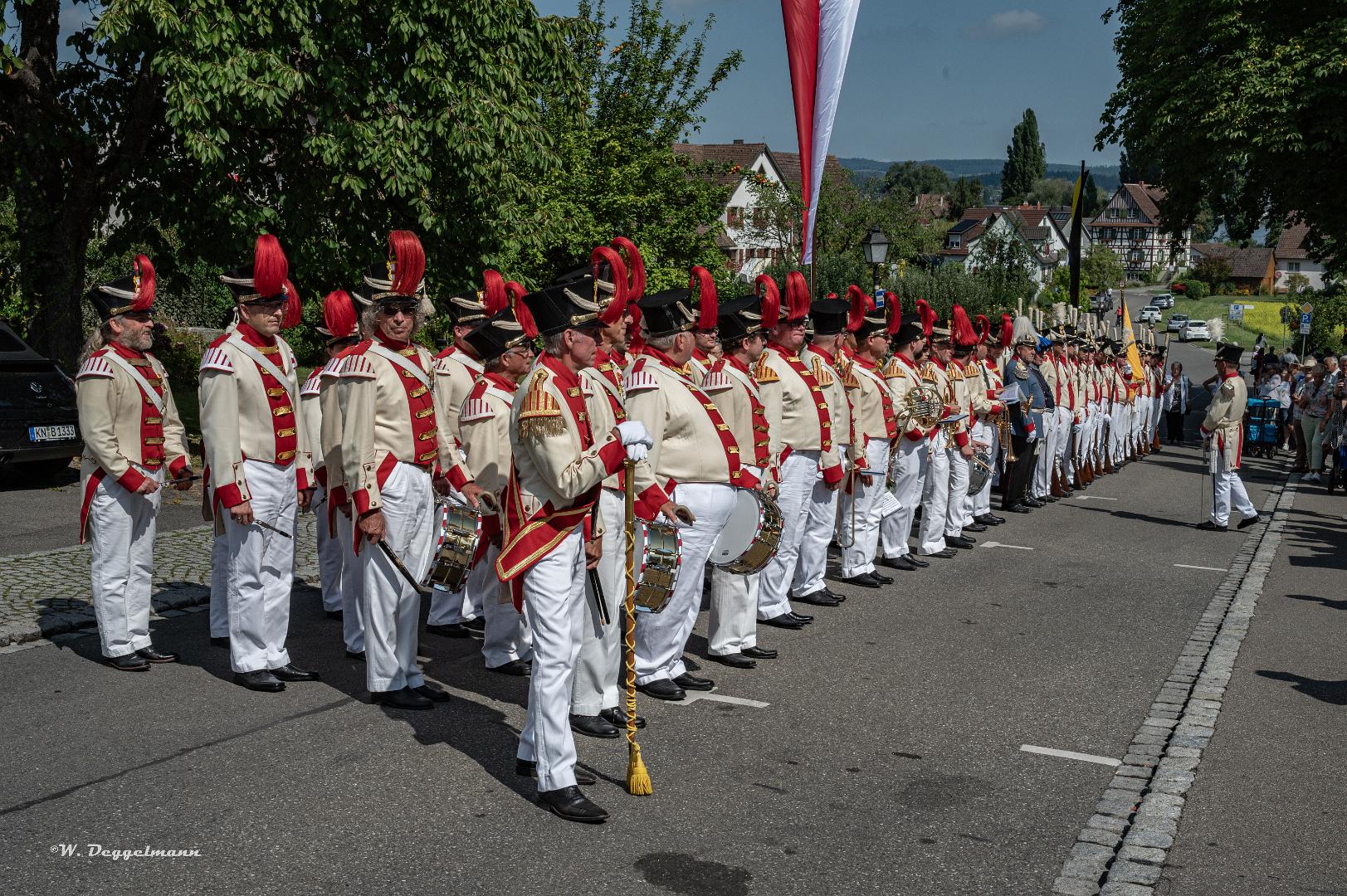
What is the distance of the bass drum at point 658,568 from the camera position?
630cm

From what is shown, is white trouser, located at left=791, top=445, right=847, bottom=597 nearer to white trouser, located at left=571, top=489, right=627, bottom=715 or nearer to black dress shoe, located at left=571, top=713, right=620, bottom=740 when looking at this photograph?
white trouser, located at left=571, top=489, right=627, bottom=715

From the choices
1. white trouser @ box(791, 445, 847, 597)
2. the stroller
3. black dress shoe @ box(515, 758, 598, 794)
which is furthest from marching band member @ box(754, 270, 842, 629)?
the stroller

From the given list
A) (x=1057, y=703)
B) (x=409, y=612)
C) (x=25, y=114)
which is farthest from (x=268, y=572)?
(x=25, y=114)

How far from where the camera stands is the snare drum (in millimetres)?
6688

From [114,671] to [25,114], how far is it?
1090cm

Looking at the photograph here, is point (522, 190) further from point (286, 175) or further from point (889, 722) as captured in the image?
point (889, 722)

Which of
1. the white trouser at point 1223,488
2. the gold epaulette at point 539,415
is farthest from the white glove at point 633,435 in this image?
the white trouser at point 1223,488

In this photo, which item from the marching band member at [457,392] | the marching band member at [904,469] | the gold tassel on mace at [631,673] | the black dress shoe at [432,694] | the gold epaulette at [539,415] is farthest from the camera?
the marching band member at [904,469]

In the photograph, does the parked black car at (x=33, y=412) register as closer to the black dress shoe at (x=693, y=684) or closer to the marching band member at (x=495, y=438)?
the marching band member at (x=495, y=438)

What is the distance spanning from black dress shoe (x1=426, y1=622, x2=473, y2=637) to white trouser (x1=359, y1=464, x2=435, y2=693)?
1618 mm

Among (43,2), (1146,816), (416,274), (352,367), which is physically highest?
(43,2)

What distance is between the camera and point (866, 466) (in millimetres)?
10562

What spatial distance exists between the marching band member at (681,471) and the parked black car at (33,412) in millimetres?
8648

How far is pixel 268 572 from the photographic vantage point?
7.12 meters
